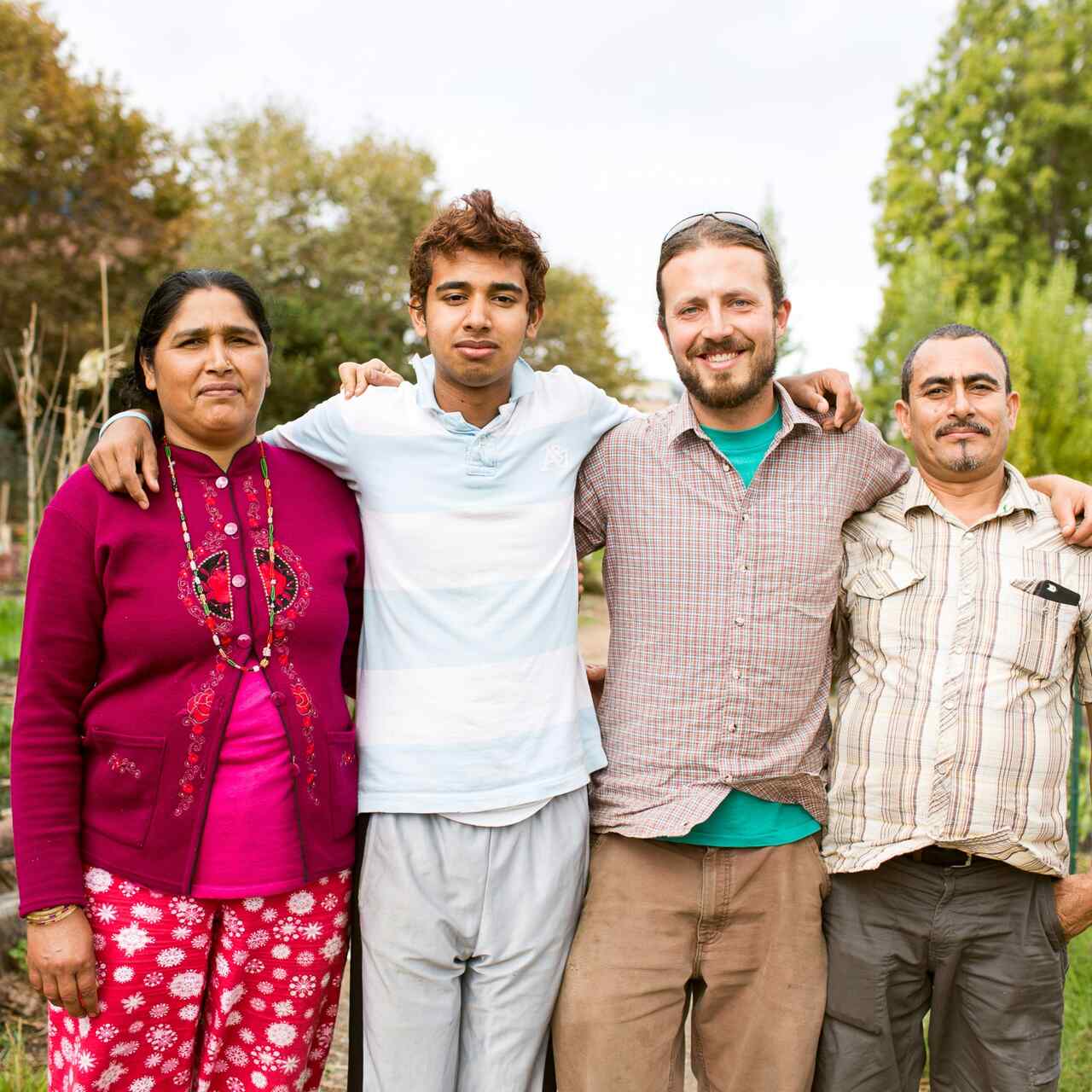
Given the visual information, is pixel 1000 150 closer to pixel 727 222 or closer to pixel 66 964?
pixel 727 222

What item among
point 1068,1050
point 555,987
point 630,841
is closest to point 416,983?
point 555,987

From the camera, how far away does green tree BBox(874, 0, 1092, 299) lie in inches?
795

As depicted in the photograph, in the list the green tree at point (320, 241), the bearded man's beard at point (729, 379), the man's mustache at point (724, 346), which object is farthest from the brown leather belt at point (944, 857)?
the green tree at point (320, 241)

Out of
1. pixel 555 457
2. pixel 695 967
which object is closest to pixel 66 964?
pixel 695 967

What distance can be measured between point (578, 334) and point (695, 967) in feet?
58.8

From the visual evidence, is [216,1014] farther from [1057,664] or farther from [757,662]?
[1057,664]

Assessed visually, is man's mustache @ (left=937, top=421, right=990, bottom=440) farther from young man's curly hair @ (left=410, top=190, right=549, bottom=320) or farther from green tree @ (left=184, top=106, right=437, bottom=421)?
green tree @ (left=184, top=106, right=437, bottom=421)

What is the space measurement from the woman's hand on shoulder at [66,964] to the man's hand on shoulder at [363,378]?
49.6 inches

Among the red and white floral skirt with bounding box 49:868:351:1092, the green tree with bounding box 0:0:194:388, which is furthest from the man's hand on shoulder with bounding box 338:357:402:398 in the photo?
the green tree with bounding box 0:0:194:388

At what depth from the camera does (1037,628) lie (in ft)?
7.79

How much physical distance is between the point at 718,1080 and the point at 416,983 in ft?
2.48

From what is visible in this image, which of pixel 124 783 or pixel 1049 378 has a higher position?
pixel 1049 378

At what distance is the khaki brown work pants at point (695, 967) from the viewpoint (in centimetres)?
235

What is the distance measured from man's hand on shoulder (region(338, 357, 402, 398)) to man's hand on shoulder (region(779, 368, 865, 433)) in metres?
0.98
